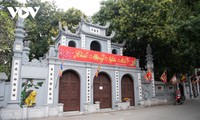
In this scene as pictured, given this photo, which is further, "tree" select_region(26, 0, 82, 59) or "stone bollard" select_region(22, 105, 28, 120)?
"tree" select_region(26, 0, 82, 59)

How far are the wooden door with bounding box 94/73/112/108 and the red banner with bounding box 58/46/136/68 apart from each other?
52.8 inches

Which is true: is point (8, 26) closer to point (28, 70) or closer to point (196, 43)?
point (28, 70)

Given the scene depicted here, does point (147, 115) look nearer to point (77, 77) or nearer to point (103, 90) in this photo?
Answer: point (103, 90)

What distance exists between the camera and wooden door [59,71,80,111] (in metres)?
11.9

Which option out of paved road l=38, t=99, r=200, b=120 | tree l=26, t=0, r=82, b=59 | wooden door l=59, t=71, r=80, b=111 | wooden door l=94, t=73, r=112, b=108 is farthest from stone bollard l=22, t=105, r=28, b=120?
tree l=26, t=0, r=82, b=59

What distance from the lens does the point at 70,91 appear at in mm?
12234

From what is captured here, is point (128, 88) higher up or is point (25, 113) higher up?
point (128, 88)

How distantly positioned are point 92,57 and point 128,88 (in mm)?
4645

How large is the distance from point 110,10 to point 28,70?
10768 millimetres

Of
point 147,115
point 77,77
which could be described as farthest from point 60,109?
point 147,115

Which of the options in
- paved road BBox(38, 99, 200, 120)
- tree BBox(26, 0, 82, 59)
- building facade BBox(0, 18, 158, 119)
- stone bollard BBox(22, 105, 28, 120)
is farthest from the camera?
tree BBox(26, 0, 82, 59)

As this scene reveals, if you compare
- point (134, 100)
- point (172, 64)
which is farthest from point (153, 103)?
point (172, 64)

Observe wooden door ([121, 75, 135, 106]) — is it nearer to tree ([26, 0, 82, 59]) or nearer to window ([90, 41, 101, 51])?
window ([90, 41, 101, 51])

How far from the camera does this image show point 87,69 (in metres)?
13.0
